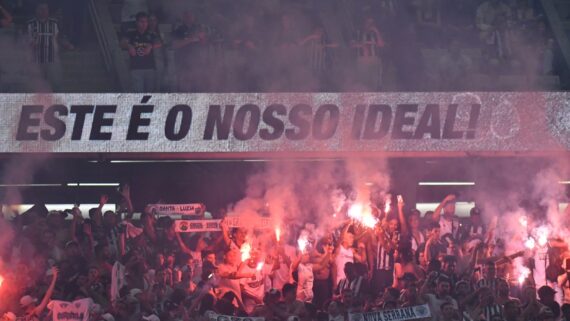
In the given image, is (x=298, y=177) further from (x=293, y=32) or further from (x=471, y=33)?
(x=471, y=33)

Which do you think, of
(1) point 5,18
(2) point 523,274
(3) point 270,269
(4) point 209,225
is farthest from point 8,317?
(2) point 523,274

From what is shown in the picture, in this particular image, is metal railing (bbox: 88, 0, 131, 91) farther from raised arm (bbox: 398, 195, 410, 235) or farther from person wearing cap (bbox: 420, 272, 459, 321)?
person wearing cap (bbox: 420, 272, 459, 321)

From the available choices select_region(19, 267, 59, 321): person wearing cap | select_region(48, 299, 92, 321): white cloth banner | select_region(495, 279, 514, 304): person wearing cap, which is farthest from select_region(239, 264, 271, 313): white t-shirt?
select_region(495, 279, 514, 304): person wearing cap

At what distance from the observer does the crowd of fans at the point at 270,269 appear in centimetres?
994

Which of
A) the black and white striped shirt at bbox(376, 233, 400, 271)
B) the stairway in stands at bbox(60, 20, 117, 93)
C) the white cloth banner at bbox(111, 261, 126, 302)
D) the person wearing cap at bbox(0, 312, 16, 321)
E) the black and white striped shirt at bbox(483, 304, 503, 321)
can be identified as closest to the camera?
the person wearing cap at bbox(0, 312, 16, 321)

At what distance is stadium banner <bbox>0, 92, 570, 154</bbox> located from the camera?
37.5ft

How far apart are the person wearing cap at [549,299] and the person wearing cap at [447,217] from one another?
62.1 inches

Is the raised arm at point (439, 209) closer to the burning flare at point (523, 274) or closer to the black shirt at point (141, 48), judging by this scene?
the burning flare at point (523, 274)

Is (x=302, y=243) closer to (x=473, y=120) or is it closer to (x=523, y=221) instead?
(x=473, y=120)

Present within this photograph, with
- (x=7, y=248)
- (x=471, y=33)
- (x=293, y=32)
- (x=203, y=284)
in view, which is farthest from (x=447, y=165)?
(x=7, y=248)

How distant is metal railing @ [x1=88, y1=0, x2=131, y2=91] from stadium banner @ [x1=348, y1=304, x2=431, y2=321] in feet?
14.6

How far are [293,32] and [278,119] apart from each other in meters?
1.60

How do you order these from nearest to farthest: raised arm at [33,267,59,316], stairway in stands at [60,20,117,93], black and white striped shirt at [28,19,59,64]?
raised arm at [33,267,59,316] → black and white striped shirt at [28,19,59,64] → stairway in stands at [60,20,117,93]

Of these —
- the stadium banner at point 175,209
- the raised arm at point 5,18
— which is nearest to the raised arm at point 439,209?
the stadium banner at point 175,209
